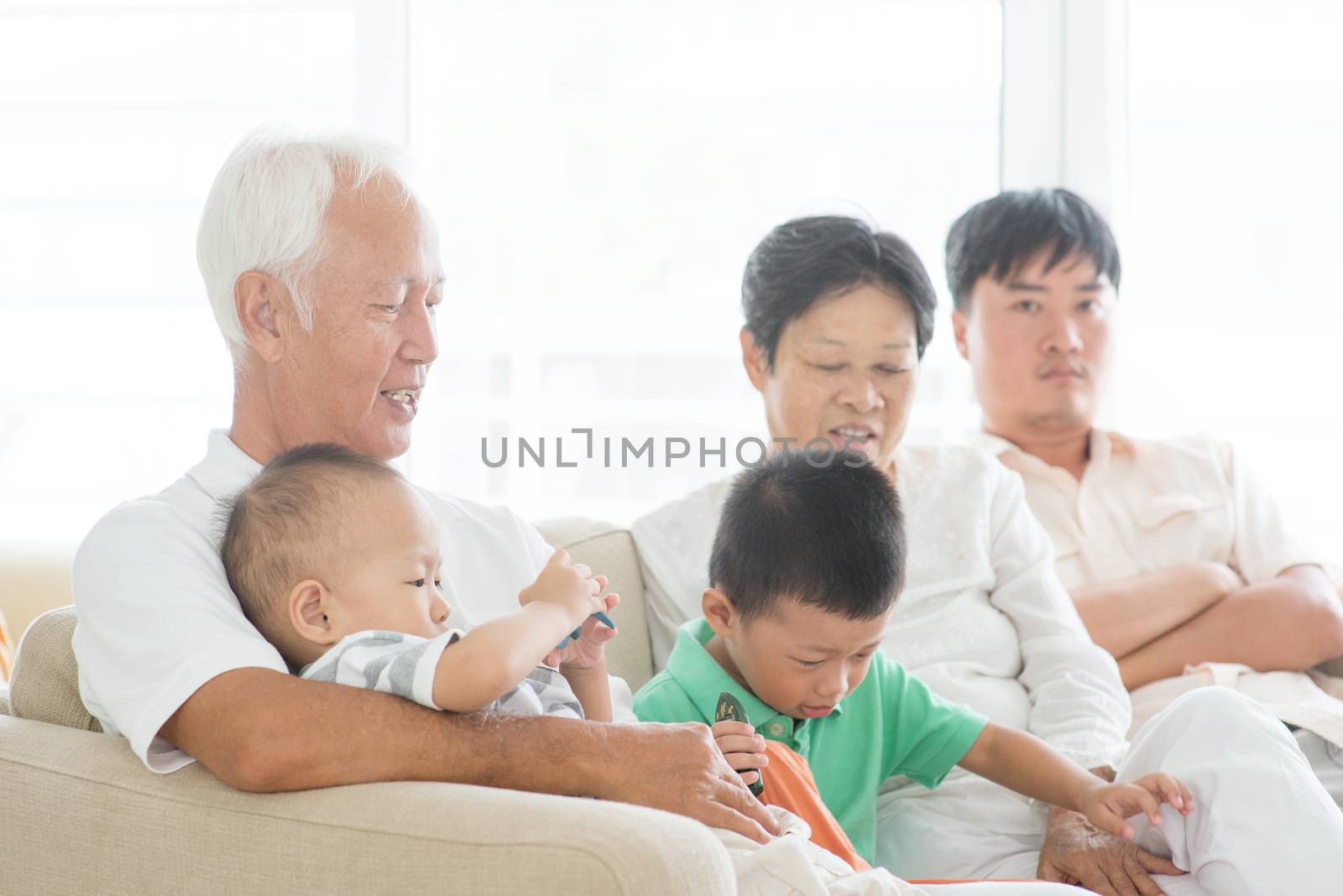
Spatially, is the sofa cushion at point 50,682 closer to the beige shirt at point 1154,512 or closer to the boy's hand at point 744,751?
the boy's hand at point 744,751

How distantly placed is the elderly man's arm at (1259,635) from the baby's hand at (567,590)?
53.2 inches

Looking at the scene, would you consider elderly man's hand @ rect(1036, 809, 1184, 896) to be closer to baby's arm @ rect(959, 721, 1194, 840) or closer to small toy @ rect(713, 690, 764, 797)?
baby's arm @ rect(959, 721, 1194, 840)

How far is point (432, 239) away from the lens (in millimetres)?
1750

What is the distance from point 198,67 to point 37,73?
437 millimetres

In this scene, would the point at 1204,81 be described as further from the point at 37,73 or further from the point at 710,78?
the point at 37,73

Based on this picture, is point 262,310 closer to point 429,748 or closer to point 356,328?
point 356,328

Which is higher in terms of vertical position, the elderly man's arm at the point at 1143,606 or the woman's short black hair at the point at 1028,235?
the woman's short black hair at the point at 1028,235

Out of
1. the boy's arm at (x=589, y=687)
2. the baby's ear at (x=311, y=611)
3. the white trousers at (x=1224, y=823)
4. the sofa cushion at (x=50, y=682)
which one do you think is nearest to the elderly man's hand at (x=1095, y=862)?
the white trousers at (x=1224, y=823)

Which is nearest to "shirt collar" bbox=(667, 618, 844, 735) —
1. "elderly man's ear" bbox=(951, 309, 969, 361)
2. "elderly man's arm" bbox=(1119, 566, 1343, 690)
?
"elderly man's arm" bbox=(1119, 566, 1343, 690)

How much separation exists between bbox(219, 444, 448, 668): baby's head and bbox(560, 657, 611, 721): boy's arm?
24cm

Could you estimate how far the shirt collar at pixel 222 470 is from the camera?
154cm

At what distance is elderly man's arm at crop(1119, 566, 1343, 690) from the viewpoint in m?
2.31

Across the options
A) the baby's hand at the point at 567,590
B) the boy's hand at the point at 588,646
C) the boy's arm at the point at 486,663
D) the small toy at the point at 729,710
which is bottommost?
the small toy at the point at 729,710

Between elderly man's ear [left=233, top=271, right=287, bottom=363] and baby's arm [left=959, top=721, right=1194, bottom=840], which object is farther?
elderly man's ear [left=233, top=271, right=287, bottom=363]
